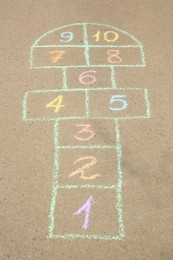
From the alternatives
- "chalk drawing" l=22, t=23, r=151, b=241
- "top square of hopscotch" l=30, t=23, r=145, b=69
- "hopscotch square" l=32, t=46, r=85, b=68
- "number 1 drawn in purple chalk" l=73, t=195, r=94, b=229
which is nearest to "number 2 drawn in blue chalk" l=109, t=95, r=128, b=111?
"chalk drawing" l=22, t=23, r=151, b=241

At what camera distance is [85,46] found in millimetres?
6598

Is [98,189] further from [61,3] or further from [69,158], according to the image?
[61,3]

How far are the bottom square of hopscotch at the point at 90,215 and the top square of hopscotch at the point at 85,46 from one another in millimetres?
2207

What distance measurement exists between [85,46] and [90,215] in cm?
297

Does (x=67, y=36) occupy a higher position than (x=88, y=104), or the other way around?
(x=67, y=36)

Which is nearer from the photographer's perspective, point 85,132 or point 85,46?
point 85,132

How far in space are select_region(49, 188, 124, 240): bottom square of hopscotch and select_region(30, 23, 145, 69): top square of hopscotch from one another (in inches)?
86.9

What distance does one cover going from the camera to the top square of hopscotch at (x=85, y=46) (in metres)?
6.30

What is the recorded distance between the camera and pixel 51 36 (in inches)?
267

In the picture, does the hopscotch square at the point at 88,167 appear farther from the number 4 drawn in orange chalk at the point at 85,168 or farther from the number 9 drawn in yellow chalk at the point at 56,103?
the number 9 drawn in yellow chalk at the point at 56,103

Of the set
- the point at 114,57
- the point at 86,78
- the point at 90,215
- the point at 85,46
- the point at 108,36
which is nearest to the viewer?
the point at 90,215

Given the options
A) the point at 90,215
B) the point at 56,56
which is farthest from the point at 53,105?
the point at 90,215

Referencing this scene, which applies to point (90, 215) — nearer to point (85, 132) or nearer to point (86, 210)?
point (86, 210)

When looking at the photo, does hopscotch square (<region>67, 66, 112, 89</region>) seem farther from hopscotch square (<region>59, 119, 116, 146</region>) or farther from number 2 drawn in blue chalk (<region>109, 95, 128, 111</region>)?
hopscotch square (<region>59, 119, 116, 146</region>)
